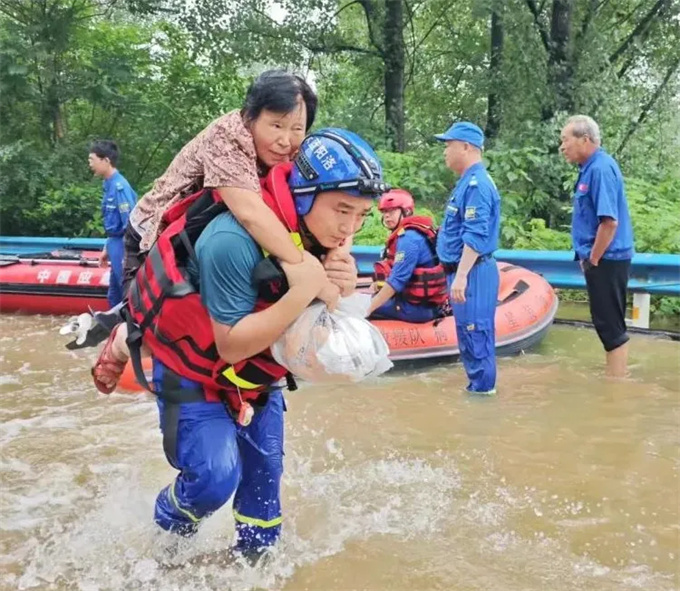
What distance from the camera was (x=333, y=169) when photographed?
2.21 m

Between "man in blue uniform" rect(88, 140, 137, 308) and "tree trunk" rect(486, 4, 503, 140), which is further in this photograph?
"tree trunk" rect(486, 4, 503, 140)

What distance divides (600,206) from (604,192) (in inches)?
4.1

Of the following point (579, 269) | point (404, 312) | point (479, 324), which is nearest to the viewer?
point (479, 324)

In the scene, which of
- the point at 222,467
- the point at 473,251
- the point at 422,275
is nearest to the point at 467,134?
the point at 473,251

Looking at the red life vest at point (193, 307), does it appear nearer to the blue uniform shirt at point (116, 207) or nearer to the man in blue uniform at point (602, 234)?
the man in blue uniform at point (602, 234)

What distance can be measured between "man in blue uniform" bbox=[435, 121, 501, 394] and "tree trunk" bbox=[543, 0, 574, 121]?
6.70 meters

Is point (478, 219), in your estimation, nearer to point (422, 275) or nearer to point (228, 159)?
point (422, 275)

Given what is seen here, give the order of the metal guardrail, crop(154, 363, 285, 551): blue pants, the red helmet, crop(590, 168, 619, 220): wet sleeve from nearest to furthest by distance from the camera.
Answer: crop(154, 363, 285, 551): blue pants → crop(590, 168, 619, 220): wet sleeve → the red helmet → the metal guardrail

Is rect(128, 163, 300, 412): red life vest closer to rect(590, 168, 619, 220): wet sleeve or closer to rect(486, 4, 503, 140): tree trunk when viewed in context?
rect(590, 168, 619, 220): wet sleeve

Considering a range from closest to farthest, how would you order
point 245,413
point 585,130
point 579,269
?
point 245,413
point 585,130
point 579,269

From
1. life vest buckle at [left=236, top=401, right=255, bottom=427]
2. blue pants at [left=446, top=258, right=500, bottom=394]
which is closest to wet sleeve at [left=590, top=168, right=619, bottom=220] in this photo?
blue pants at [left=446, top=258, right=500, bottom=394]

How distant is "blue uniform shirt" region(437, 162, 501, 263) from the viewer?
5012 mm

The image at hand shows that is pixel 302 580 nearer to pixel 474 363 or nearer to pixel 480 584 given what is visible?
pixel 480 584

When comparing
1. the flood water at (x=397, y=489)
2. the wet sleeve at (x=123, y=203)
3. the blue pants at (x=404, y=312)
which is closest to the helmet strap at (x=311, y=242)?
the flood water at (x=397, y=489)
